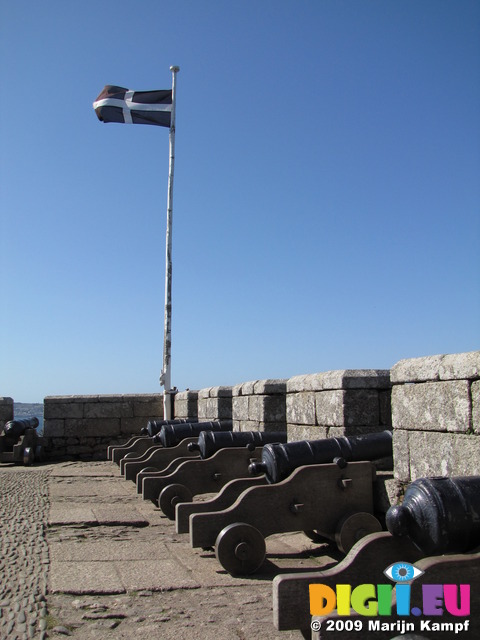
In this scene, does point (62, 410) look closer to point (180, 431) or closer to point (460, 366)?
point (180, 431)

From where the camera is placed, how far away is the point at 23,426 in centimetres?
1316

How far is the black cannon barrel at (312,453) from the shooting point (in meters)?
4.91

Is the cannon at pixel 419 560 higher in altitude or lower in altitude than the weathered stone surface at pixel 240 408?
lower

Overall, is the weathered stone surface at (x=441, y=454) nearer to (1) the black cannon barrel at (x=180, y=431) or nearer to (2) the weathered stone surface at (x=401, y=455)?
(2) the weathered stone surface at (x=401, y=455)

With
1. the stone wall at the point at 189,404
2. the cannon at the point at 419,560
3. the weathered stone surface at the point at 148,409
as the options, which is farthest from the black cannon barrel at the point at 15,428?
the cannon at the point at 419,560

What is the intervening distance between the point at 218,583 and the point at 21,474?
7325 mm

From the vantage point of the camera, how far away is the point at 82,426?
1380 cm

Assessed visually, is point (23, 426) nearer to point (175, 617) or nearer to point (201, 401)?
point (201, 401)

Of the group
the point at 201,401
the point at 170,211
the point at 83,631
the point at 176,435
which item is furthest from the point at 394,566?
the point at 170,211

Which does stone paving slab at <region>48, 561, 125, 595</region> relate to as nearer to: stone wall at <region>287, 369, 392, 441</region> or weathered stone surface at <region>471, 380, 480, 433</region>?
weathered stone surface at <region>471, 380, 480, 433</region>

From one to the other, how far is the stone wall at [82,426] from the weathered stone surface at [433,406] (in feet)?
32.3

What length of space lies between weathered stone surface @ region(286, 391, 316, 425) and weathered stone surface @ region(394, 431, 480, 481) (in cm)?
178

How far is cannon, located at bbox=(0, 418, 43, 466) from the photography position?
12.5 meters

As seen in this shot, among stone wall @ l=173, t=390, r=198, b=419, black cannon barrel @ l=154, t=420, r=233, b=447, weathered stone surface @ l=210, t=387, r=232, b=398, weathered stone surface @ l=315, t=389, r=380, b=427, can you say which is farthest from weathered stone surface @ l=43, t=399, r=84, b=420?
weathered stone surface @ l=315, t=389, r=380, b=427
